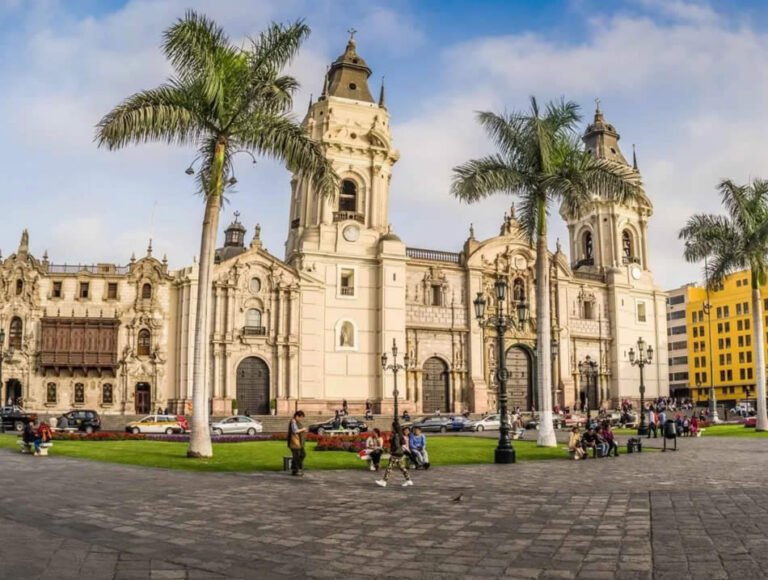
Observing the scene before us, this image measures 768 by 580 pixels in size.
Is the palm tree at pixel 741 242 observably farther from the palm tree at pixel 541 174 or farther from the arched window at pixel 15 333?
the arched window at pixel 15 333

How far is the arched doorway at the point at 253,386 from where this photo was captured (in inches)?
1933

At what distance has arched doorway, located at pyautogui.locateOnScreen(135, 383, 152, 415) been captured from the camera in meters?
47.9

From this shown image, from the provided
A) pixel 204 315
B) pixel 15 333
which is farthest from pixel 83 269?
pixel 204 315

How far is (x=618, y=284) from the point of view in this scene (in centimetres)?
6288

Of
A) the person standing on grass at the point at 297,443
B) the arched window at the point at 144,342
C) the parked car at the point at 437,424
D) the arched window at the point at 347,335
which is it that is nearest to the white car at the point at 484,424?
the parked car at the point at 437,424

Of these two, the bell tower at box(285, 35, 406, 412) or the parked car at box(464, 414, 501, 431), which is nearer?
the parked car at box(464, 414, 501, 431)

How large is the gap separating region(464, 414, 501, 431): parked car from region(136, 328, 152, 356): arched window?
20.8 meters

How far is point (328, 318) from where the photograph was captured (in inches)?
2032

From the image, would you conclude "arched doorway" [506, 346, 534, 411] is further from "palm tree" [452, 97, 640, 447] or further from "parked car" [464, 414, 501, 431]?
"palm tree" [452, 97, 640, 447]

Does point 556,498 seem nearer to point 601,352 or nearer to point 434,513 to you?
point 434,513

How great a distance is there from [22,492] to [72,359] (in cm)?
3492

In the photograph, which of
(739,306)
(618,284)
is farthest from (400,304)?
(739,306)

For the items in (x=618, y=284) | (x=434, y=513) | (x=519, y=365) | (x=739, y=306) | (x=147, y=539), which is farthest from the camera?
(x=739, y=306)

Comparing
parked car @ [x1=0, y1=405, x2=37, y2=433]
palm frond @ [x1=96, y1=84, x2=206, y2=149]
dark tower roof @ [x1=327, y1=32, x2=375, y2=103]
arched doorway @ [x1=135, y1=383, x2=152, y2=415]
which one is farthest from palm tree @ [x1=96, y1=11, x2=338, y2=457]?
dark tower roof @ [x1=327, y1=32, x2=375, y2=103]
